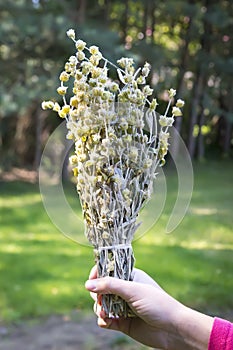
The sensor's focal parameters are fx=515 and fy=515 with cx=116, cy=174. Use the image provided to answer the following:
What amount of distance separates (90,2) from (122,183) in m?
5.87

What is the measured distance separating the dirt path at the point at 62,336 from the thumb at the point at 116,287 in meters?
1.51

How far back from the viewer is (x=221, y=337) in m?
0.86

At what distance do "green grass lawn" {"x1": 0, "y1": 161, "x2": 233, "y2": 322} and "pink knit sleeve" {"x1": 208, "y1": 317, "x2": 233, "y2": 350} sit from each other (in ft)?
2.43

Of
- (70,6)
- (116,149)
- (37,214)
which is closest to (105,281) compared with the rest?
(116,149)

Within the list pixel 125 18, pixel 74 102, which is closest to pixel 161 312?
pixel 74 102

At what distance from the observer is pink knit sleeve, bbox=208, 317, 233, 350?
33.6 inches

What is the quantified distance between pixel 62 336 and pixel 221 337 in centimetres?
168

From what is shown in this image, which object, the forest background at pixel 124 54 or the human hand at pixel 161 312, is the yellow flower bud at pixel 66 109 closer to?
the human hand at pixel 161 312

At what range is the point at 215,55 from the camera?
6.98 m

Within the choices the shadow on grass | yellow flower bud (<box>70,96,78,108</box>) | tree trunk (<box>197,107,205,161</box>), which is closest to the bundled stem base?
yellow flower bud (<box>70,96,78,108</box>)

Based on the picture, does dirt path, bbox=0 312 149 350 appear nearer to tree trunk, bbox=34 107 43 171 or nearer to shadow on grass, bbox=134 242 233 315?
shadow on grass, bbox=134 242 233 315

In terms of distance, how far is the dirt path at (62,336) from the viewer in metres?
2.30

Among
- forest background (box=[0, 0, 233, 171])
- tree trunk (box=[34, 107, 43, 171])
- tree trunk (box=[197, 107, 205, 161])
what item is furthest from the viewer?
tree trunk (box=[197, 107, 205, 161])

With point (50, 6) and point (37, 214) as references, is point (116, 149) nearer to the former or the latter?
point (37, 214)
